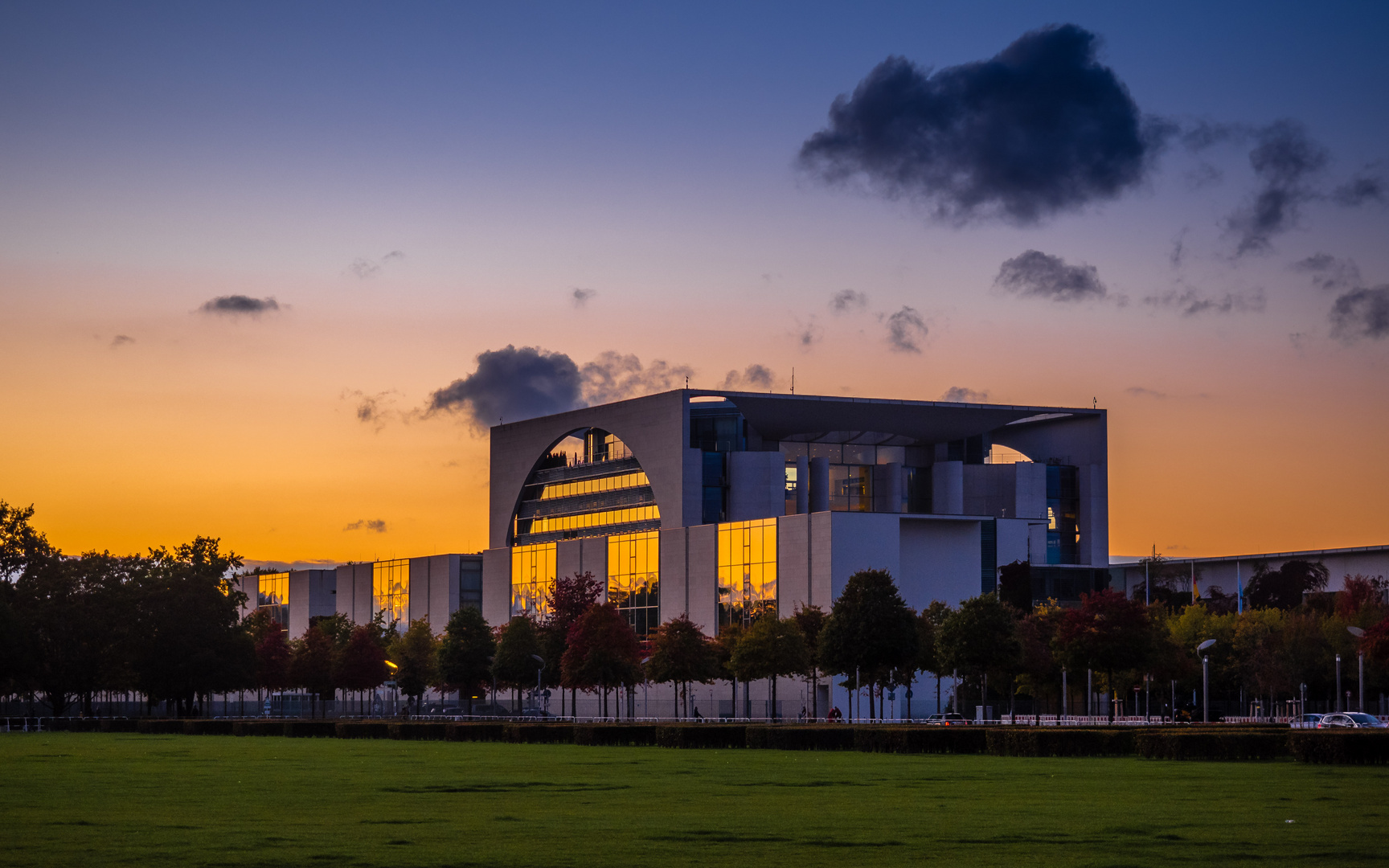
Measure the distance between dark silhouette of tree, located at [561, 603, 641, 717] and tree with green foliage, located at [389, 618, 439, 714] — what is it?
20315 millimetres

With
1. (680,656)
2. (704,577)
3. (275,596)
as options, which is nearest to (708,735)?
(680,656)

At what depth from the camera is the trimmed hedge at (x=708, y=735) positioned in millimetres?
57125

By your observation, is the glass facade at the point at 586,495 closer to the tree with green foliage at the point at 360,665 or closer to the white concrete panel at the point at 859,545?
the tree with green foliage at the point at 360,665

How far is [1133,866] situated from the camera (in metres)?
18.3

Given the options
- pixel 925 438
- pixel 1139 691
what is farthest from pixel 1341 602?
pixel 925 438

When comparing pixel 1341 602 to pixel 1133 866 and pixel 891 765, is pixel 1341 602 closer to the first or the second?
pixel 891 765

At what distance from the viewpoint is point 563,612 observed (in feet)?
351

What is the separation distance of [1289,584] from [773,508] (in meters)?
46.9

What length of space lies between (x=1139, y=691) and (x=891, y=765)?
75903mm

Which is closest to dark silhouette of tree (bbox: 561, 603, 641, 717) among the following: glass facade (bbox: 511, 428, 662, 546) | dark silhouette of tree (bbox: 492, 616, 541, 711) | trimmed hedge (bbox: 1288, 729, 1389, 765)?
dark silhouette of tree (bbox: 492, 616, 541, 711)

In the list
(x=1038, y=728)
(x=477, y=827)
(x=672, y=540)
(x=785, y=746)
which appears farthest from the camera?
(x=672, y=540)

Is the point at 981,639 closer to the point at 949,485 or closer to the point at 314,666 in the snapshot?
the point at 949,485

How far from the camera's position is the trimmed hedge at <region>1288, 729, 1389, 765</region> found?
126 ft

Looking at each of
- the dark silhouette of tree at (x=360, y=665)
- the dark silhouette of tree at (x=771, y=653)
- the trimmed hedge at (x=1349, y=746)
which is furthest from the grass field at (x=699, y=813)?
the dark silhouette of tree at (x=360, y=665)
